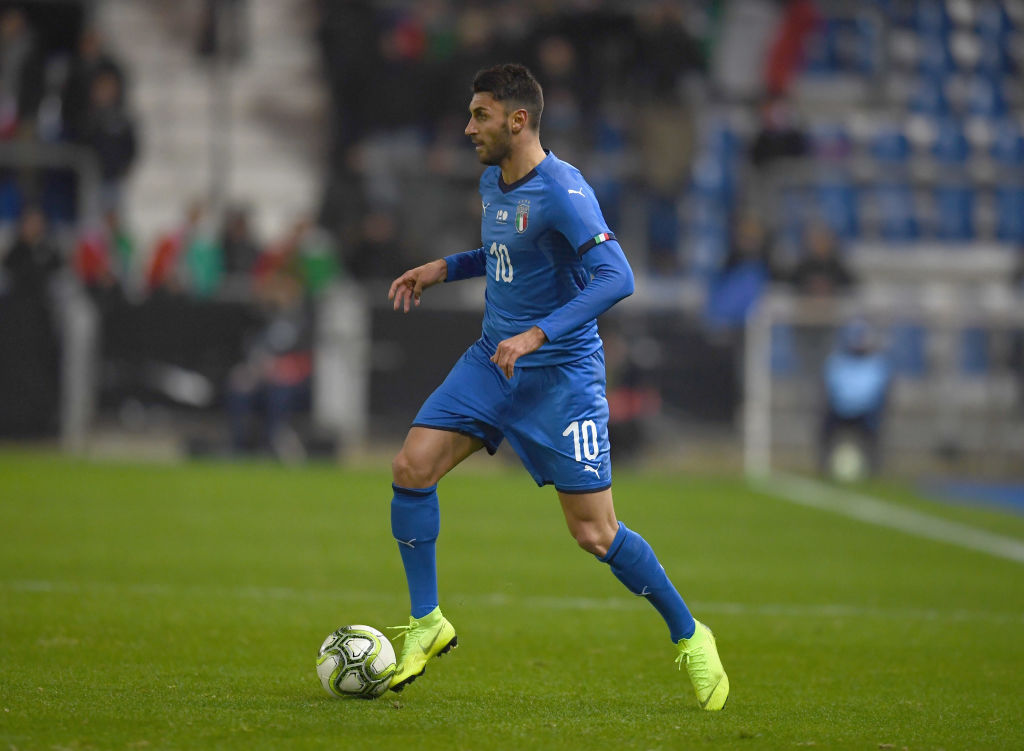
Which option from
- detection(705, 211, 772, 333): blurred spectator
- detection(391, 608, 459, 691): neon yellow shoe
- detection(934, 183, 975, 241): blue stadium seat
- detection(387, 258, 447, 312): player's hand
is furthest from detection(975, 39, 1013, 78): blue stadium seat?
detection(391, 608, 459, 691): neon yellow shoe

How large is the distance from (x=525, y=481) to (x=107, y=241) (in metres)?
5.53

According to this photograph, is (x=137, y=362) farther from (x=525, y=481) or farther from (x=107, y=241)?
(x=525, y=481)

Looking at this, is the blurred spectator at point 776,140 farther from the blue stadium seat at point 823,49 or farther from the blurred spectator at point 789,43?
the blue stadium seat at point 823,49

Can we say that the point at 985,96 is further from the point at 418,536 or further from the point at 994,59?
the point at 418,536

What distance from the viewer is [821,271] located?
1784cm

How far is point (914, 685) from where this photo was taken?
6188 mm

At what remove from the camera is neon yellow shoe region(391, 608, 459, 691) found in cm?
561

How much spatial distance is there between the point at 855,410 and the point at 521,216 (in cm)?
1175

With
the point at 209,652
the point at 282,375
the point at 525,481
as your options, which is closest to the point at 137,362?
the point at 282,375

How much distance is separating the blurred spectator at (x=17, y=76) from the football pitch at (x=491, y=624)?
20.3 feet

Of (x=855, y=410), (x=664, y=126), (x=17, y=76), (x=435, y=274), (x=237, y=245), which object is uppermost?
(x=17, y=76)

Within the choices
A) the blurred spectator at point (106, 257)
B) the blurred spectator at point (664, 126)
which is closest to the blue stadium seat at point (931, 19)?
the blurred spectator at point (664, 126)

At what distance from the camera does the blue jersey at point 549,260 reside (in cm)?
552

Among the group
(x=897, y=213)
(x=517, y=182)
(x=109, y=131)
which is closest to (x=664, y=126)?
(x=897, y=213)
